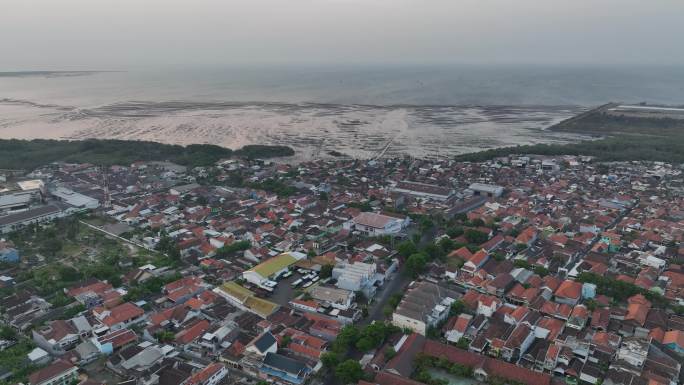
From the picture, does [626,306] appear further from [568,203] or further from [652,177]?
[652,177]

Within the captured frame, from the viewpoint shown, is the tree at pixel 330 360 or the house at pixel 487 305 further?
the house at pixel 487 305

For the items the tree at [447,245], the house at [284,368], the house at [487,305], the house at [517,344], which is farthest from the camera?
the tree at [447,245]

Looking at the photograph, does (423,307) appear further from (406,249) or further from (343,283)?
(406,249)

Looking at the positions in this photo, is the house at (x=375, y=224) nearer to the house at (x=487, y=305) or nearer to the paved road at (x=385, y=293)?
the paved road at (x=385, y=293)

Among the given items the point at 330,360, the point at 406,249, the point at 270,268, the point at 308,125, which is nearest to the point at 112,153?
the point at 308,125

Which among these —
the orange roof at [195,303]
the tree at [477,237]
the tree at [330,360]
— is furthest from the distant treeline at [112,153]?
the tree at [330,360]

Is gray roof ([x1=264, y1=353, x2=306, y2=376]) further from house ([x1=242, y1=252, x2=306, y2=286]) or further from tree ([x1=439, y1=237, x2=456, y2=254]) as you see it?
tree ([x1=439, y1=237, x2=456, y2=254])
